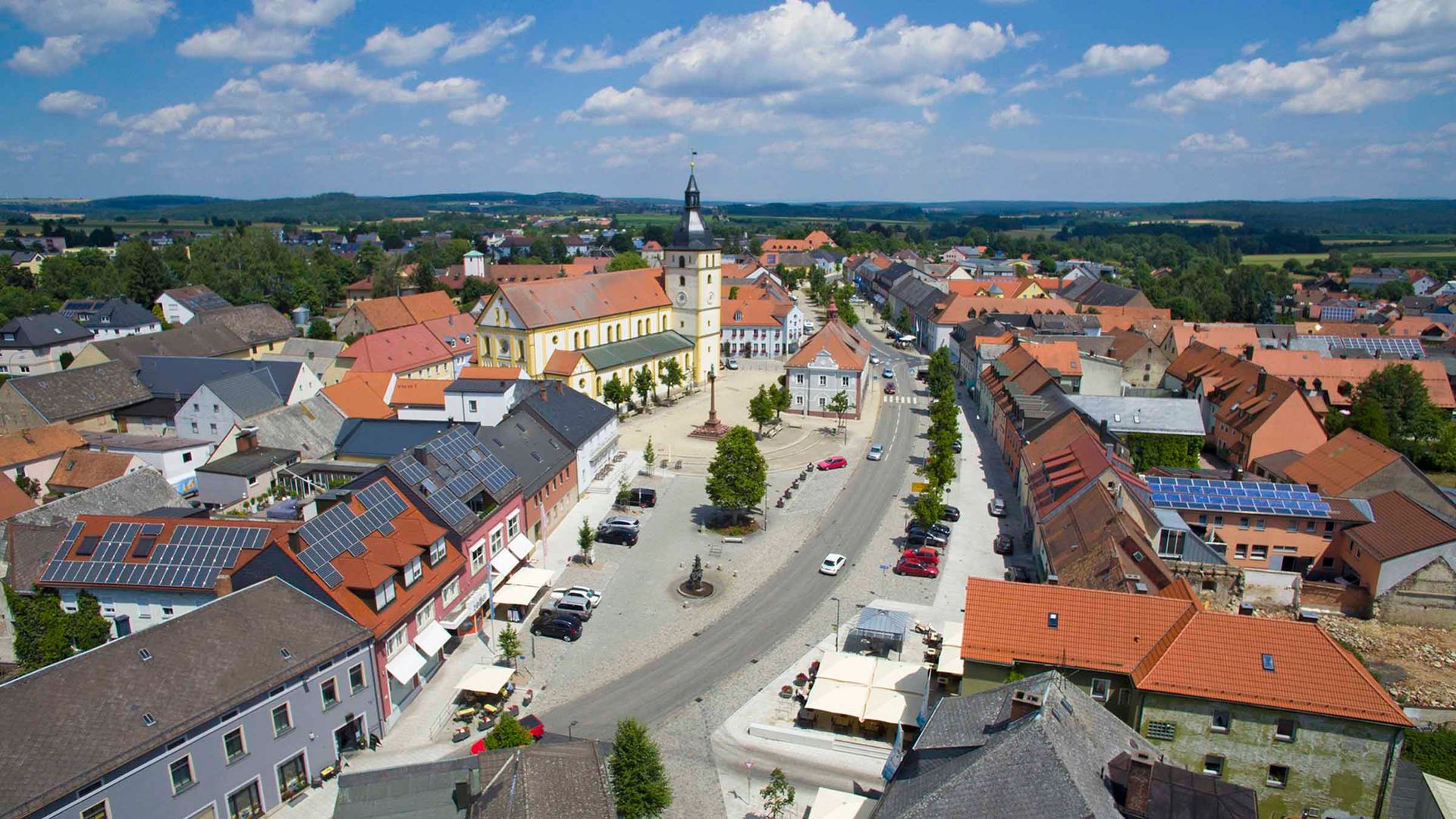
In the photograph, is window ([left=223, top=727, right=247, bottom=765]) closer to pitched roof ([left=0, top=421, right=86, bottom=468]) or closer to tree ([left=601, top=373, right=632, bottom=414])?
pitched roof ([left=0, top=421, right=86, bottom=468])

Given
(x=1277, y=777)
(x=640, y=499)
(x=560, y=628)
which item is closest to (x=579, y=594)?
(x=560, y=628)

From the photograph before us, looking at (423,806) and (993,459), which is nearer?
(423,806)

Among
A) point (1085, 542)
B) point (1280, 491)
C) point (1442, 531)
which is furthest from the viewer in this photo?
point (1280, 491)

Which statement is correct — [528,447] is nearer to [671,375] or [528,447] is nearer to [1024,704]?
[1024,704]

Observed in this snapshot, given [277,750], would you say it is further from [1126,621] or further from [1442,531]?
[1442,531]

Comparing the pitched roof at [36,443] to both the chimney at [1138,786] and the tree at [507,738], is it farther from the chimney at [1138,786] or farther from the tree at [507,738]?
the chimney at [1138,786]

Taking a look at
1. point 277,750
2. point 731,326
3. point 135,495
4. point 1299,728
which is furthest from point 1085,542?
point 731,326

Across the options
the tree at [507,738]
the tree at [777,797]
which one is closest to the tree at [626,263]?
the tree at [507,738]
